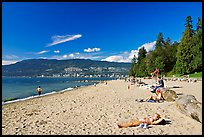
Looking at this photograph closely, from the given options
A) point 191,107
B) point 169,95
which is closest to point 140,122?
point 191,107

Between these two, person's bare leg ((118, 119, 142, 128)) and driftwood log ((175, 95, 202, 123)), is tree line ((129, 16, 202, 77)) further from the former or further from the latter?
person's bare leg ((118, 119, 142, 128))

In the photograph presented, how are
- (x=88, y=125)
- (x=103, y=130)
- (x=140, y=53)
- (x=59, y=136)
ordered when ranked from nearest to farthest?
1. (x=59, y=136)
2. (x=103, y=130)
3. (x=88, y=125)
4. (x=140, y=53)

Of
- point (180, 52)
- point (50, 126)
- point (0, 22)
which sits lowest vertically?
point (50, 126)

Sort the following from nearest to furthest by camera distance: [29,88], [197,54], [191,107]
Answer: [191,107]
[29,88]
[197,54]

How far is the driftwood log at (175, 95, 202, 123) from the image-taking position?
7.15 m

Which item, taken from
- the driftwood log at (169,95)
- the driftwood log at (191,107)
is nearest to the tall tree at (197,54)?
the driftwood log at (169,95)

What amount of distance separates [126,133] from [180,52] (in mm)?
45305

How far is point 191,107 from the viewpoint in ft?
25.4

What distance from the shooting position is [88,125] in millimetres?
7301

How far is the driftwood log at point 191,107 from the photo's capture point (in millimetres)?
7150

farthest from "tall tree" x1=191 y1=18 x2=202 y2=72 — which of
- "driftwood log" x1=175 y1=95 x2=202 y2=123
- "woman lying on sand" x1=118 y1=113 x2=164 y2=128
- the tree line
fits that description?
"woman lying on sand" x1=118 y1=113 x2=164 y2=128

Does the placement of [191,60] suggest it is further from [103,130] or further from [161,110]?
[103,130]

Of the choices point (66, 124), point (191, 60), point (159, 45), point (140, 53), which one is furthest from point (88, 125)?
point (140, 53)

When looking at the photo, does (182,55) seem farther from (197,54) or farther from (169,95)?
(169,95)
